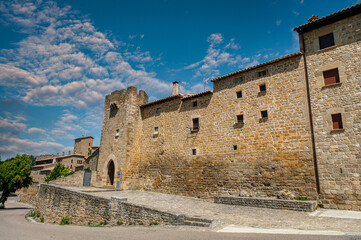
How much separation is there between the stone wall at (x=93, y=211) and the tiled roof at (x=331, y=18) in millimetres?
12626

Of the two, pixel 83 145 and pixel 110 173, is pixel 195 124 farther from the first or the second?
pixel 83 145

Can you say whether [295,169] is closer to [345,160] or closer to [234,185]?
[345,160]

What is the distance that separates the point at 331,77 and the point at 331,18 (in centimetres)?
343

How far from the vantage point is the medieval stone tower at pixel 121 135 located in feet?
67.7

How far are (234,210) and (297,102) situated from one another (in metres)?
7.35

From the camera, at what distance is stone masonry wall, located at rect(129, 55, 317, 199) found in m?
12.9

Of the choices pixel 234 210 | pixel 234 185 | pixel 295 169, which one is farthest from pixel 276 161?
pixel 234 210

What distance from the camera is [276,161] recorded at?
1328cm

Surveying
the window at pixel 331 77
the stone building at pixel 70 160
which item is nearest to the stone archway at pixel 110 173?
the window at pixel 331 77

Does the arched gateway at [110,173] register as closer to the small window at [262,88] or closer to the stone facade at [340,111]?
the small window at [262,88]

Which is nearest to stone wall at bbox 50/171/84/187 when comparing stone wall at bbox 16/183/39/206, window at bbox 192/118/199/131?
window at bbox 192/118/199/131

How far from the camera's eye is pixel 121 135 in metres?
21.3

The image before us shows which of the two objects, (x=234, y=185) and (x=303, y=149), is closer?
(x=303, y=149)

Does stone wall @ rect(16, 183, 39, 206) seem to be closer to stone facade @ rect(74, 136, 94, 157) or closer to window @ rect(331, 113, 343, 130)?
stone facade @ rect(74, 136, 94, 157)
